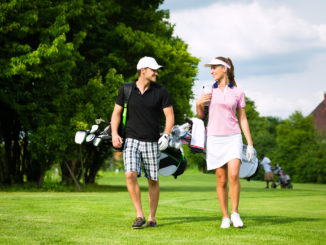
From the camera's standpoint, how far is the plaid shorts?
24.1 ft

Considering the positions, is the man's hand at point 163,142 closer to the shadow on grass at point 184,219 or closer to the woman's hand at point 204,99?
the woman's hand at point 204,99

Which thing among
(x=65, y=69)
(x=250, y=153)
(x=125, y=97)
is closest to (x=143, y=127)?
(x=125, y=97)

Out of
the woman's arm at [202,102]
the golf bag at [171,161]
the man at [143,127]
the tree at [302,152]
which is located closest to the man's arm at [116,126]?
the man at [143,127]

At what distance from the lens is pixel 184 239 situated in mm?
6160

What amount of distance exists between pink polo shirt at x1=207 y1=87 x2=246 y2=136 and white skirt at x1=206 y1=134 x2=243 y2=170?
76 millimetres

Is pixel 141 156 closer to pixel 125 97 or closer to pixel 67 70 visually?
pixel 125 97

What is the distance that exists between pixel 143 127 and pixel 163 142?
0.39 m

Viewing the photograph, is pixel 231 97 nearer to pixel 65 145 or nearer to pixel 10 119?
pixel 65 145

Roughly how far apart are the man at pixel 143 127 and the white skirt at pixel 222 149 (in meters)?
0.65

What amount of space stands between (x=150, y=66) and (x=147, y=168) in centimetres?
144

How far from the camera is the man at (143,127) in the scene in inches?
290

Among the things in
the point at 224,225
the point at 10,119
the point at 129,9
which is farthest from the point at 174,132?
the point at 129,9

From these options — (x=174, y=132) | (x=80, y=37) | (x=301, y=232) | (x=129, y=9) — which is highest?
(x=129, y=9)

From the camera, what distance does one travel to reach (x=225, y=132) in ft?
24.2
